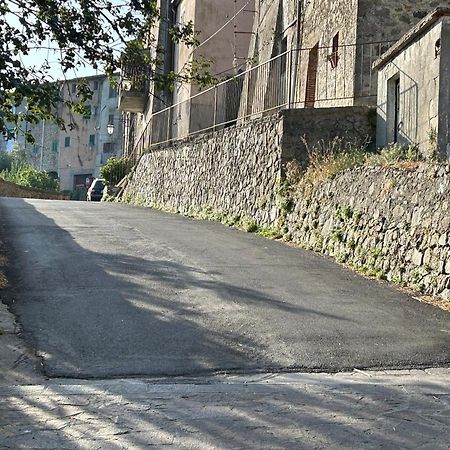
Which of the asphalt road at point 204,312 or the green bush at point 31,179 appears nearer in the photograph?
the asphalt road at point 204,312

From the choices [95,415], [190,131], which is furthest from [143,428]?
[190,131]

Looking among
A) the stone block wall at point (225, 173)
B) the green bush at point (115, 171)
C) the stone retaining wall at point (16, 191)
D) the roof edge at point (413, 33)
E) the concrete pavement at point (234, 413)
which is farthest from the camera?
the stone retaining wall at point (16, 191)

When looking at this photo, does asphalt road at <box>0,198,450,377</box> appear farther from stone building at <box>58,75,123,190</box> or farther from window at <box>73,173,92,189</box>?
window at <box>73,173,92,189</box>

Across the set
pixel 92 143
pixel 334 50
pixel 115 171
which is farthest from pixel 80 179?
pixel 334 50

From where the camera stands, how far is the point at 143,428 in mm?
Result: 4277

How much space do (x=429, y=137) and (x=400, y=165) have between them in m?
1.02

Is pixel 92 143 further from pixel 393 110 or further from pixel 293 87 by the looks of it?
pixel 393 110

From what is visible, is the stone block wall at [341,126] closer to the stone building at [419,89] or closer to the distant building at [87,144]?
the stone building at [419,89]

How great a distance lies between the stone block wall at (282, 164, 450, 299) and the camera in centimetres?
894

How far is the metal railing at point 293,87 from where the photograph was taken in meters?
15.0

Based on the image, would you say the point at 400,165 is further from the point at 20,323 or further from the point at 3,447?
the point at 3,447

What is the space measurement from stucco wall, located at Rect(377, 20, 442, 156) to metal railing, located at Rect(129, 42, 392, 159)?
4.49 feet

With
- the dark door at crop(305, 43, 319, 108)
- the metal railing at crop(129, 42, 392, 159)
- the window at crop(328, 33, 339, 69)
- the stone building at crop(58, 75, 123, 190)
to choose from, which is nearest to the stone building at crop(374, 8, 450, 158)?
the metal railing at crop(129, 42, 392, 159)

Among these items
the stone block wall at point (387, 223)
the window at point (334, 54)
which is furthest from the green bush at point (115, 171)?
the stone block wall at point (387, 223)
